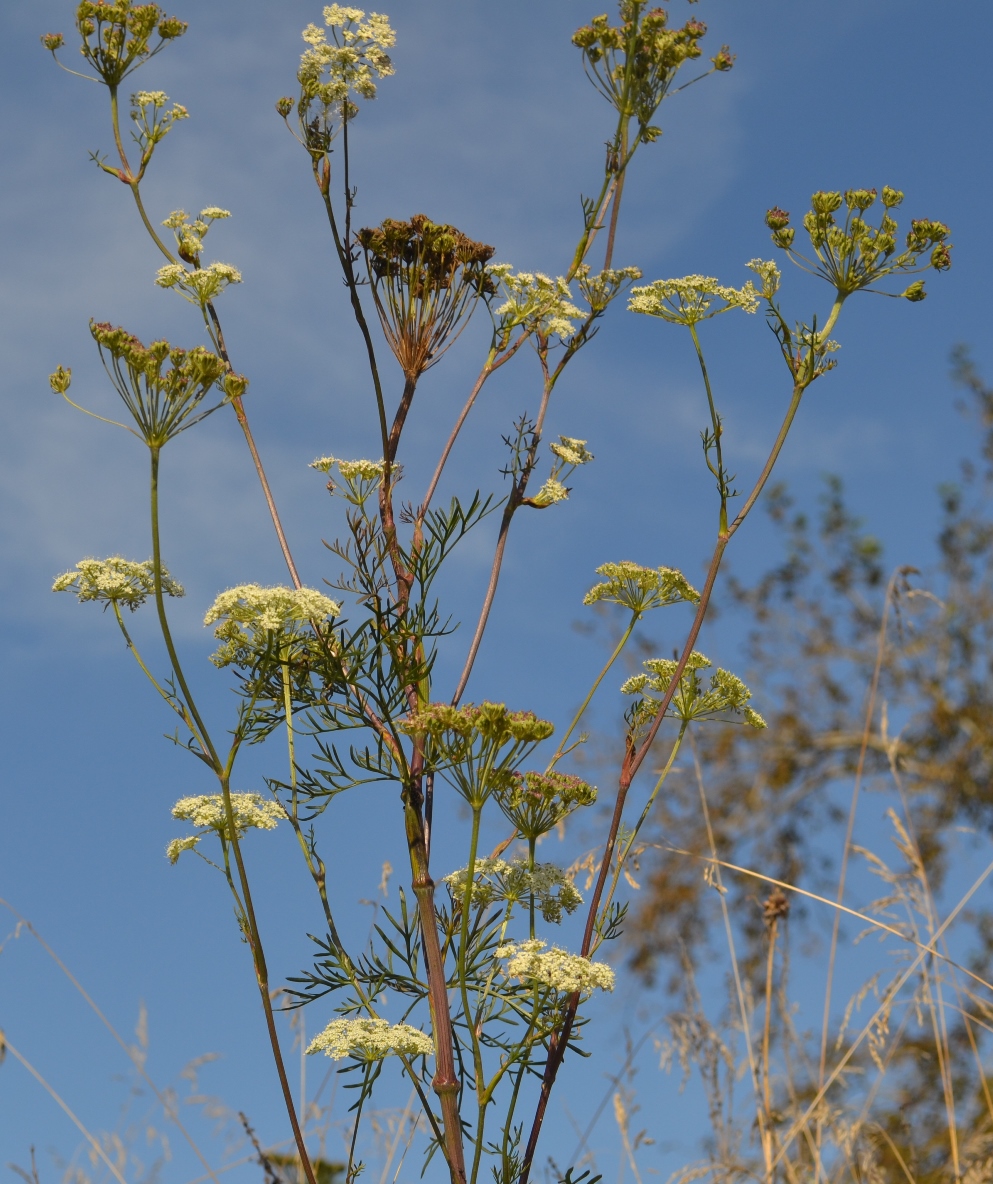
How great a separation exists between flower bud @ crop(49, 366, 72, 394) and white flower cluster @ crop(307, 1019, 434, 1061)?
1784 mm

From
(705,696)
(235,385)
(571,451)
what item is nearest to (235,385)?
(235,385)

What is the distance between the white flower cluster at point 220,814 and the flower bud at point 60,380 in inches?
45.1

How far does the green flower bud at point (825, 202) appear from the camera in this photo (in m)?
3.29

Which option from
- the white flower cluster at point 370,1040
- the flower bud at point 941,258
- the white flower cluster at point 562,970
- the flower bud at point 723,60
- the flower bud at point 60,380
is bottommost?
the white flower cluster at point 370,1040

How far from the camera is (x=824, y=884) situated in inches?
725

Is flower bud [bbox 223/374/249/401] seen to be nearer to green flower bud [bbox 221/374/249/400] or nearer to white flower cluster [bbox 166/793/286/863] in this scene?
green flower bud [bbox 221/374/249/400]

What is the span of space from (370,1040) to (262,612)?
1037 millimetres

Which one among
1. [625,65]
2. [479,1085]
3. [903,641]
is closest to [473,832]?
[479,1085]

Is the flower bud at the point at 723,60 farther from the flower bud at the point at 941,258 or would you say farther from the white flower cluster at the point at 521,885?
the white flower cluster at the point at 521,885

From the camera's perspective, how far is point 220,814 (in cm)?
296

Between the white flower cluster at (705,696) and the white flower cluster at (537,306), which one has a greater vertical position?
the white flower cluster at (537,306)

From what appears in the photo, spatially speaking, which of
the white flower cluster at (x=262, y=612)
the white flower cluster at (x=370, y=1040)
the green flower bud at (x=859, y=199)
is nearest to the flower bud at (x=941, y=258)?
the green flower bud at (x=859, y=199)

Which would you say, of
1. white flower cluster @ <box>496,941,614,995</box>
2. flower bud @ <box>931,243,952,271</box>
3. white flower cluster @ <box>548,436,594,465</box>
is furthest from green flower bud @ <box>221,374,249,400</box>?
flower bud @ <box>931,243,952,271</box>

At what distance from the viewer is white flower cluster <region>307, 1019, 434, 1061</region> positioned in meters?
2.68
